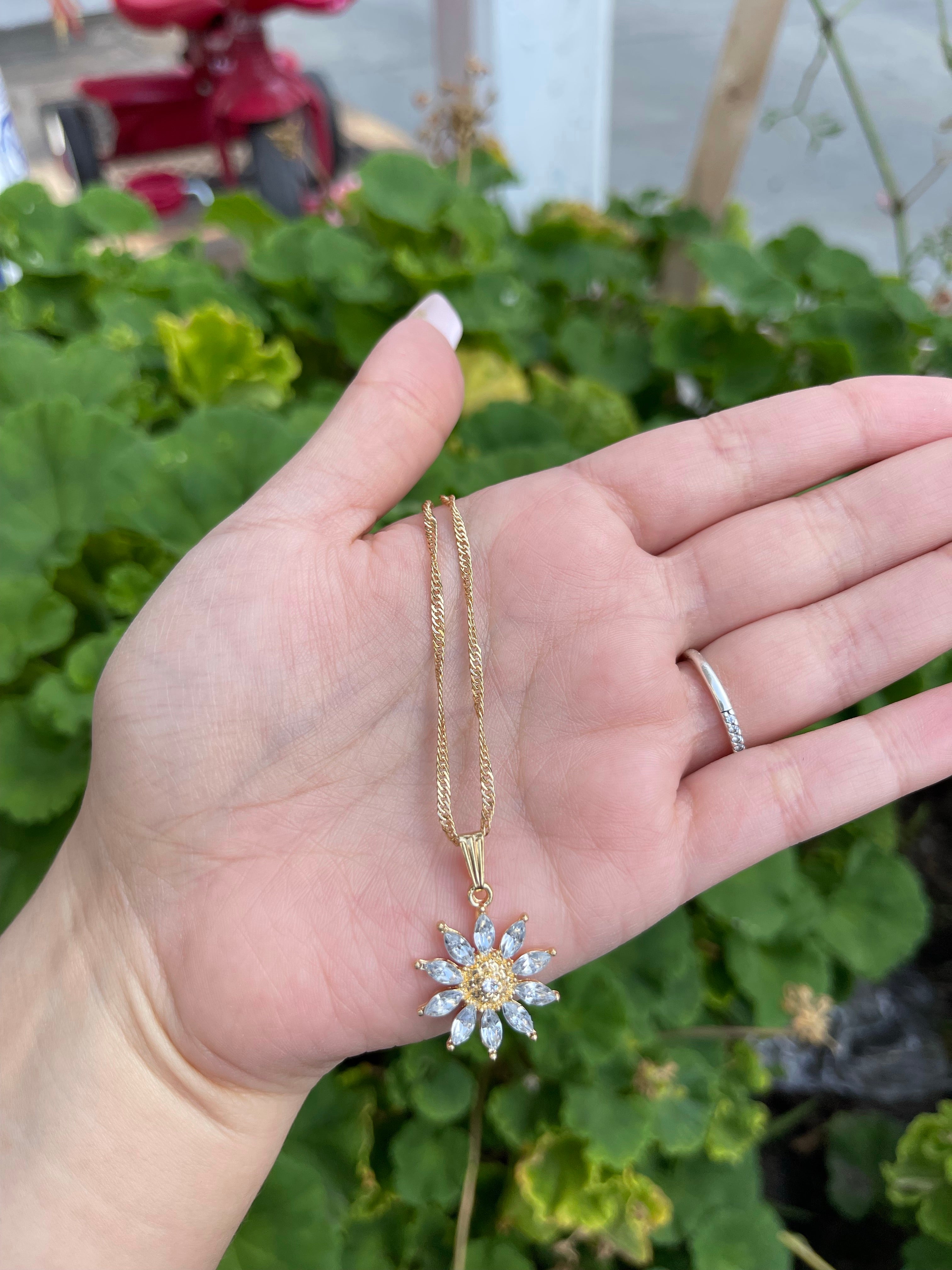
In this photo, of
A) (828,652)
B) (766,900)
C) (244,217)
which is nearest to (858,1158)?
(766,900)

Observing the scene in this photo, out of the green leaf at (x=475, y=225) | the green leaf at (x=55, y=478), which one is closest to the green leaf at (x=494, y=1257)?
the green leaf at (x=55, y=478)

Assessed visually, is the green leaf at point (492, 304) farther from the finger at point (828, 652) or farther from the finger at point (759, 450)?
the finger at point (828, 652)

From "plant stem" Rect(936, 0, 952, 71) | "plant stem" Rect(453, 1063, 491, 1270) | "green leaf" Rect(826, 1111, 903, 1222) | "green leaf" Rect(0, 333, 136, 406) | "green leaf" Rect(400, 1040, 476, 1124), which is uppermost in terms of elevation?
"plant stem" Rect(936, 0, 952, 71)

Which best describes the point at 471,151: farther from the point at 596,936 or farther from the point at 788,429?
the point at 596,936

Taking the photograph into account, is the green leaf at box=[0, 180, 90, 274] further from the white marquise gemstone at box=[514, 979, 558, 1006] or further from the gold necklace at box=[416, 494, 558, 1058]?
the white marquise gemstone at box=[514, 979, 558, 1006]

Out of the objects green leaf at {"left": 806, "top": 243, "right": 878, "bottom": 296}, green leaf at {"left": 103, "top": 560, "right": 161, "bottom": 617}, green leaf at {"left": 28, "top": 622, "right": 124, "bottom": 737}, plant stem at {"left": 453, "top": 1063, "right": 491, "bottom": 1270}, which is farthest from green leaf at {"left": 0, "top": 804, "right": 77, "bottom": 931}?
green leaf at {"left": 806, "top": 243, "right": 878, "bottom": 296}

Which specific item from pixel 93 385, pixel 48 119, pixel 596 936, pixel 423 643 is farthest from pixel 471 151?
pixel 48 119
